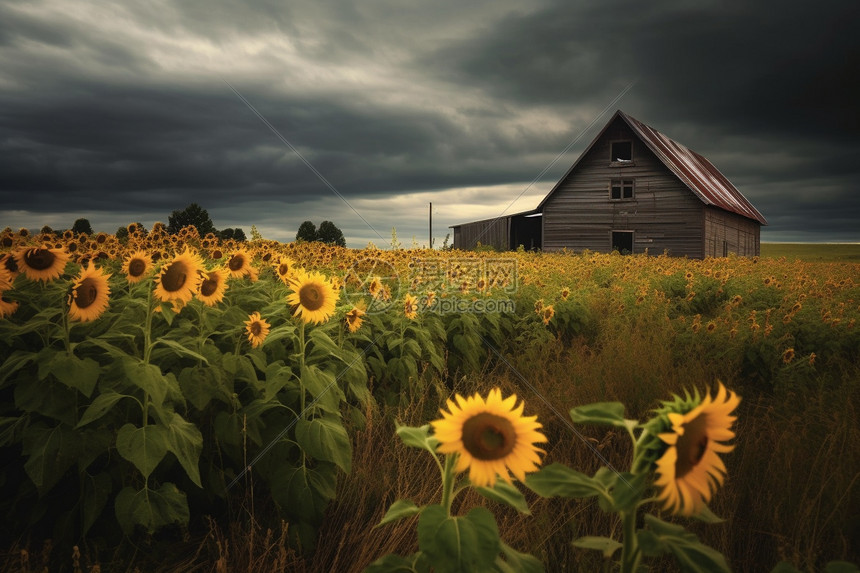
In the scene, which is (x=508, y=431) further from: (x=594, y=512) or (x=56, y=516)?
(x=56, y=516)

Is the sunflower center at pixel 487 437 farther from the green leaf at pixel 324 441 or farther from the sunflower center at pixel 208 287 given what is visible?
the sunflower center at pixel 208 287

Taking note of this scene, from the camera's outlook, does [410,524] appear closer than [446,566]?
No

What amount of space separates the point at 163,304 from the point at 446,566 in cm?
221

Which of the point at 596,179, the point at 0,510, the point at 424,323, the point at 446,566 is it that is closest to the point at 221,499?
the point at 0,510

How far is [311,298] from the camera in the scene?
309 centimetres

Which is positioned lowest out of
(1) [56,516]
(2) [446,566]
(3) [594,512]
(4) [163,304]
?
(3) [594,512]

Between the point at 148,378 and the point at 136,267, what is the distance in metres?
1.31

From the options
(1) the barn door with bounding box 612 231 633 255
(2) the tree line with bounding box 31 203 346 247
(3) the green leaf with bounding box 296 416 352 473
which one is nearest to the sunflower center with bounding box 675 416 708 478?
(3) the green leaf with bounding box 296 416 352 473

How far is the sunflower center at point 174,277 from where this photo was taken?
8.90ft

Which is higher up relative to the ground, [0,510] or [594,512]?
[0,510]

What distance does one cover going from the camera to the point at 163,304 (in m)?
2.79

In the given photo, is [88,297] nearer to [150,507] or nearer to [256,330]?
[256,330]

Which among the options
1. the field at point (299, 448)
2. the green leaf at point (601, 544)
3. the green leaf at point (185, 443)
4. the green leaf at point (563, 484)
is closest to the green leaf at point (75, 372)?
the field at point (299, 448)

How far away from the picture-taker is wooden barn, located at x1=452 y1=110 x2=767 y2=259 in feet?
76.7
